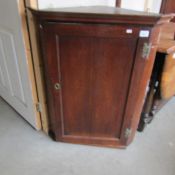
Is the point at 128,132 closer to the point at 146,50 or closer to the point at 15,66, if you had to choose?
the point at 146,50

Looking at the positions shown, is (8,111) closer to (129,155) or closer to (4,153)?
(4,153)

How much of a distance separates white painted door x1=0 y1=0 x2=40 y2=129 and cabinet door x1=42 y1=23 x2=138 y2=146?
24 cm

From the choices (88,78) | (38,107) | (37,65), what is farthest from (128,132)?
(37,65)

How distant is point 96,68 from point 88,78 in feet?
0.34

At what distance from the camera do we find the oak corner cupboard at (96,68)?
107 centimetres

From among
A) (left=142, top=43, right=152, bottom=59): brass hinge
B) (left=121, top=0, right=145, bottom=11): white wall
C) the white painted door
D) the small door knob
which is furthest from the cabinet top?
(left=121, top=0, right=145, bottom=11): white wall

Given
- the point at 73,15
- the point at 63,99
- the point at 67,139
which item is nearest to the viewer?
the point at 73,15

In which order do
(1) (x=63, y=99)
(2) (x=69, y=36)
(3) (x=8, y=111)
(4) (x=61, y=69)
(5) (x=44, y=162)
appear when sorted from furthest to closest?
(3) (x=8, y=111) < (5) (x=44, y=162) < (1) (x=63, y=99) < (4) (x=61, y=69) < (2) (x=69, y=36)

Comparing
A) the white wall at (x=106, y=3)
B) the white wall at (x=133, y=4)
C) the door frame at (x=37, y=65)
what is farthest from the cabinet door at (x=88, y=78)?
the white wall at (x=133, y=4)

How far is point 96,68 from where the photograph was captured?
1.26 metres

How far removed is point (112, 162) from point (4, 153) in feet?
3.24

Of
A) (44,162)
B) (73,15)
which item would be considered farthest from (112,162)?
(73,15)

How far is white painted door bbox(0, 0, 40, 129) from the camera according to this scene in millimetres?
1304

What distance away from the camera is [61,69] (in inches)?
50.8
